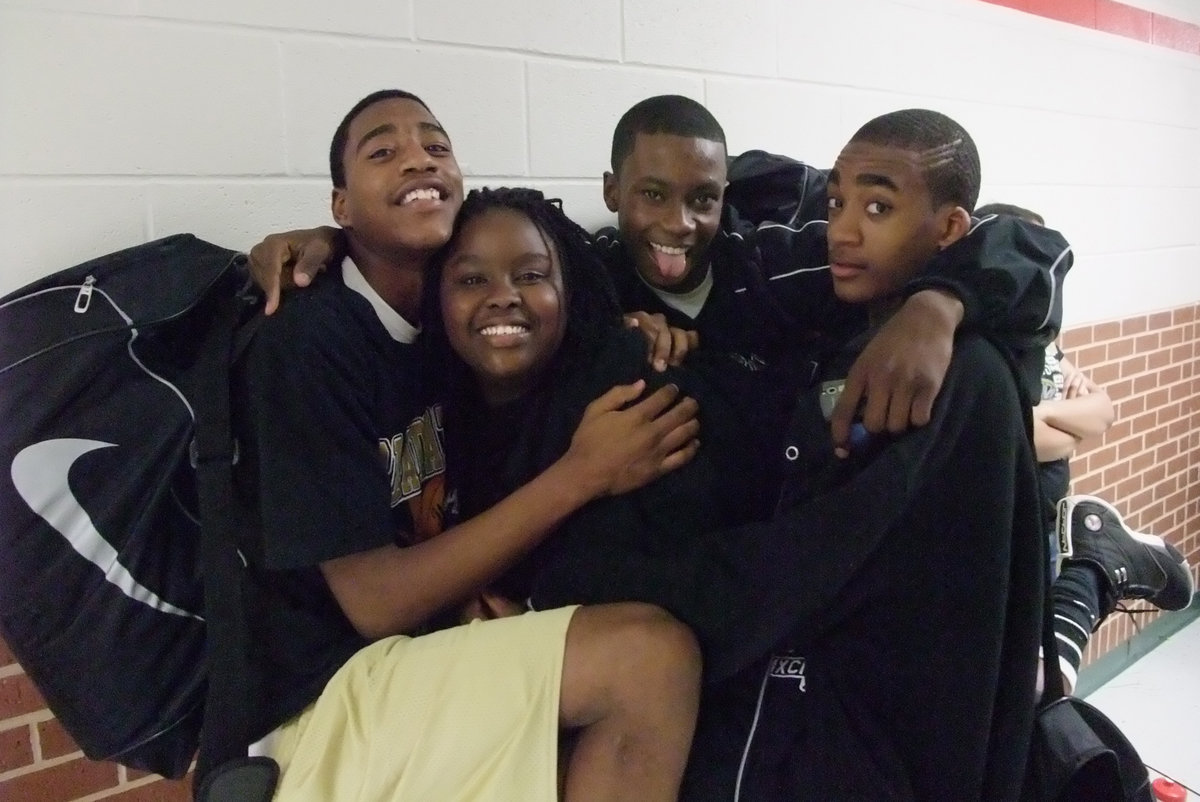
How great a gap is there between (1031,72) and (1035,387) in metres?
1.86

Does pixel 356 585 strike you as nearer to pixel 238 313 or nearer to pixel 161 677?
pixel 161 677

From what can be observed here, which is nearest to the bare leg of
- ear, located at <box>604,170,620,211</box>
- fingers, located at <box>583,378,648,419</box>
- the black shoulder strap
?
fingers, located at <box>583,378,648,419</box>

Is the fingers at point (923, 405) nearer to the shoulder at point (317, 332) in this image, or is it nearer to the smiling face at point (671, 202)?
the smiling face at point (671, 202)

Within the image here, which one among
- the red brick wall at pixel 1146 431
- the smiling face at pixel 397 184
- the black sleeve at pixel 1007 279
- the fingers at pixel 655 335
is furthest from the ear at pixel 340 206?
the red brick wall at pixel 1146 431

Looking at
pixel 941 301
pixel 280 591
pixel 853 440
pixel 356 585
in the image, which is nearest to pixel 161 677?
pixel 280 591

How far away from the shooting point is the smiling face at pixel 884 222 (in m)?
1.26

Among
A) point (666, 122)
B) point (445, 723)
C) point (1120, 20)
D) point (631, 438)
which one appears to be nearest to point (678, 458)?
point (631, 438)

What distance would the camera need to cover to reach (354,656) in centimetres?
114

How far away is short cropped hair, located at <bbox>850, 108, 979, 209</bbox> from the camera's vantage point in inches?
49.6

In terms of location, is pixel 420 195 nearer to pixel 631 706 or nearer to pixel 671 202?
pixel 671 202

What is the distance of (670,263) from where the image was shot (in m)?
1.51

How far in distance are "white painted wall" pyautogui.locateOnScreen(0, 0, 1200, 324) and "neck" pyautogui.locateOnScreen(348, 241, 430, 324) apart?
9.6 inches

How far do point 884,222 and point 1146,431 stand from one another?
249 cm

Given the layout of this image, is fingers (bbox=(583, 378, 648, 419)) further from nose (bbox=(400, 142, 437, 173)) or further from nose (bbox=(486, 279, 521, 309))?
nose (bbox=(400, 142, 437, 173))
